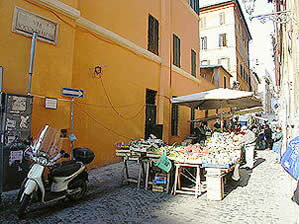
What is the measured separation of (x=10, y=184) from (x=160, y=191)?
3.17 metres

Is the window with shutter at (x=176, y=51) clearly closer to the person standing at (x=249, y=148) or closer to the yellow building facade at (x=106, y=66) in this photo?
the yellow building facade at (x=106, y=66)

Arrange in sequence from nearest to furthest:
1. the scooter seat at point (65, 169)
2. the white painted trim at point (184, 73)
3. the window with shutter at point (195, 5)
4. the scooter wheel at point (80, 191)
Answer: the scooter seat at point (65, 169) < the scooter wheel at point (80, 191) < the white painted trim at point (184, 73) < the window with shutter at point (195, 5)

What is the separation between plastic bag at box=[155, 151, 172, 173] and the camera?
5.17 meters

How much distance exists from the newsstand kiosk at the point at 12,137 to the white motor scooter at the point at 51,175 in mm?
944

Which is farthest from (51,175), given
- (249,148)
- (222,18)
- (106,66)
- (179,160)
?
(222,18)

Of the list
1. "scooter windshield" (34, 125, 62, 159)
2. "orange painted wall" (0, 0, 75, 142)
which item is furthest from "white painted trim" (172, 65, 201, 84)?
"scooter windshield" (34, 125, 62, 159)

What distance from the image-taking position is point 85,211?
13.6 feet

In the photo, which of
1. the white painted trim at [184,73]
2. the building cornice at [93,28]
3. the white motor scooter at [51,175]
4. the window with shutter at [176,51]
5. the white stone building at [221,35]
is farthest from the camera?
the white stone building at [221,35]

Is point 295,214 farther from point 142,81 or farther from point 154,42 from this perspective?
point 154,42

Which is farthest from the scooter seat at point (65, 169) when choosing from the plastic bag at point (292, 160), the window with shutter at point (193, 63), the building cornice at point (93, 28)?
the window with shutter at point (193, 63)

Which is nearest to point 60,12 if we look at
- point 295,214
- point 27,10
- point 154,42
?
point 27,10

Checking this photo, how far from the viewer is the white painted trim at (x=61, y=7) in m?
5.72

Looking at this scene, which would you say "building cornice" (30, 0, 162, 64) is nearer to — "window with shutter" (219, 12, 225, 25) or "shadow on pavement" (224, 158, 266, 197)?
"shadow on pavement" (224, 158, 266, 197)

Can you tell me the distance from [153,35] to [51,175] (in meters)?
8.79
